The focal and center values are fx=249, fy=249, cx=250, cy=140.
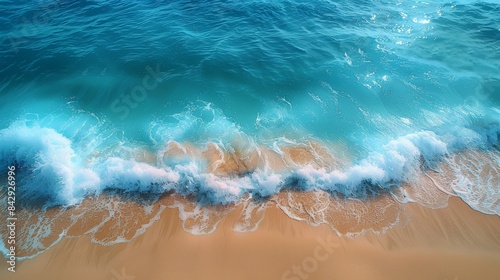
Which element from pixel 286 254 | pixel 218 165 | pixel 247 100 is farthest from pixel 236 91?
pixel 286 254

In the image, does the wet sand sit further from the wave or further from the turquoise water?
the turquoise water

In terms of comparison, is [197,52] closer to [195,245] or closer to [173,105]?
[173,105]

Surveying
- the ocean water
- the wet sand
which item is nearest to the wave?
the ocean water

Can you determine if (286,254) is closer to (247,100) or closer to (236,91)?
(247,100)

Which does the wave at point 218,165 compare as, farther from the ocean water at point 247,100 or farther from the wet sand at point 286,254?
the wet sand at point 286,254

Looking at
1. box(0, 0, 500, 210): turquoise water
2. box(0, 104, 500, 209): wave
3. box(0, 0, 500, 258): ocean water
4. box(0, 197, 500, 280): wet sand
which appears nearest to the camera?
box(0, 197, 500, 280): wet sand
